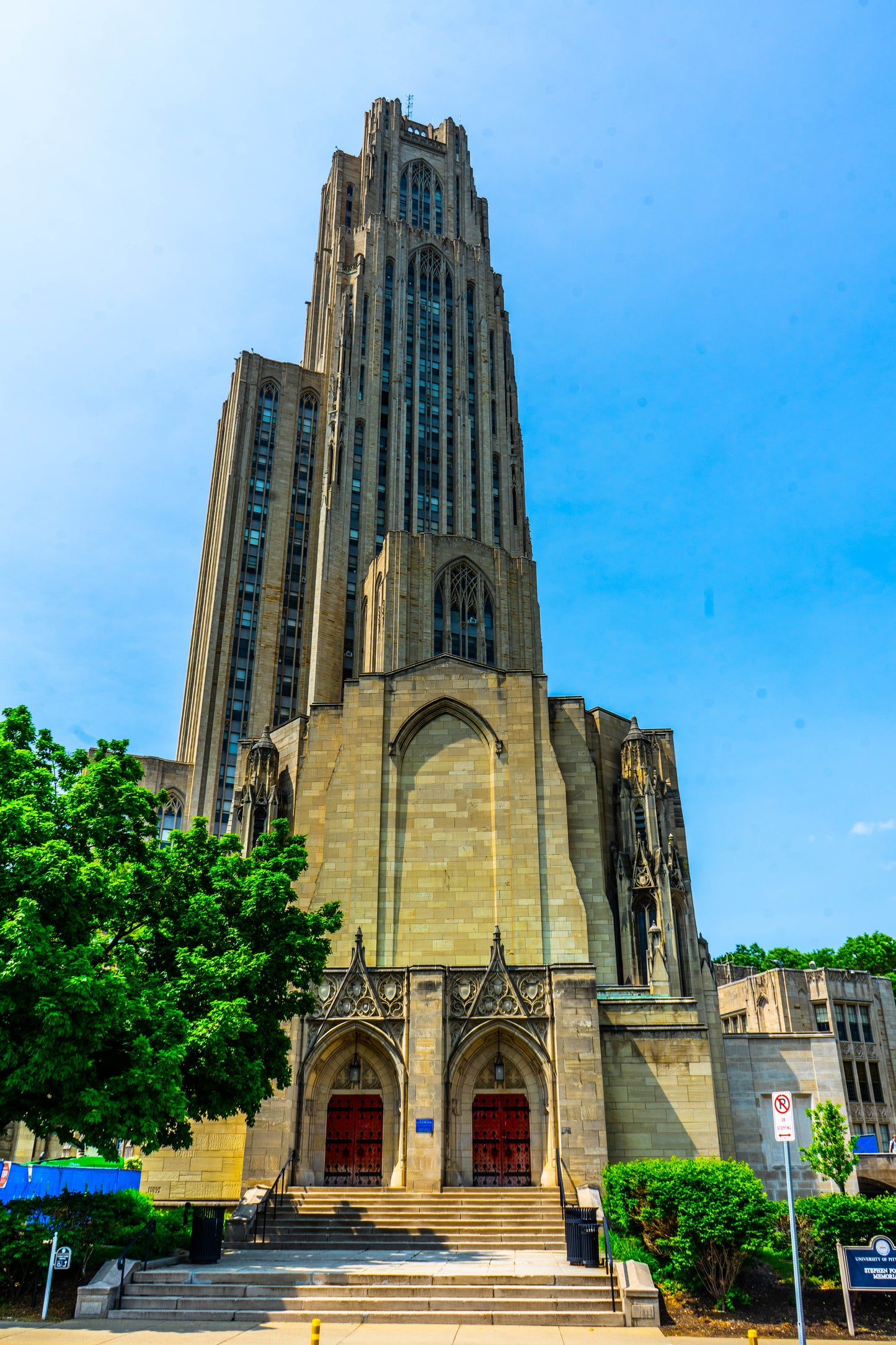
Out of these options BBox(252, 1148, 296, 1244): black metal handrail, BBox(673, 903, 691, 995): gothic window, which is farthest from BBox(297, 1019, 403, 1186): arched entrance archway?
BBox(673, 903, 691, 995): gothic window

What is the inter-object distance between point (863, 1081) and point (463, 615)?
3717cm

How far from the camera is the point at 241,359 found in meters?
86.1

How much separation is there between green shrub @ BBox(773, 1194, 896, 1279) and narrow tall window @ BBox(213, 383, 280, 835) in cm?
5350

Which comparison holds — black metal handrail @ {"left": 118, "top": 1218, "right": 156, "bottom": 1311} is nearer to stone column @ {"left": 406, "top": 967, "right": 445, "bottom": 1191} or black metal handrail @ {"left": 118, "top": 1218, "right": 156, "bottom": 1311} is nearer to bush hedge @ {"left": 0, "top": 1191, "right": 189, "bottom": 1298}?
bush hedge @ {"left": 0, "top": 1191, "right": 189, "bottom": 1298}

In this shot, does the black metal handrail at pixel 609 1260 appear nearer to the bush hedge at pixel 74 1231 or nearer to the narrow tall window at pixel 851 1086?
the bush hedge at pixel 74 1231

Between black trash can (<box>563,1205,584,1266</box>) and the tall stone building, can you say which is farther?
the tall stone building

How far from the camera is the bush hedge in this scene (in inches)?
722

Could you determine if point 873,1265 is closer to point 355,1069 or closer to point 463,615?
point 355,1069

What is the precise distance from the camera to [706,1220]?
1817 centimetres

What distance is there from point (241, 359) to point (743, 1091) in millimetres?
70893

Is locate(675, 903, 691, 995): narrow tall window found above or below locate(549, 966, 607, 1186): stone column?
above

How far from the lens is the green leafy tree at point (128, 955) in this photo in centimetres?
1859

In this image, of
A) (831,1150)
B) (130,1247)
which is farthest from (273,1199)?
(831,1150)

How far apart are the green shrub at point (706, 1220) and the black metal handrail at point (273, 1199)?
35.0 feet
